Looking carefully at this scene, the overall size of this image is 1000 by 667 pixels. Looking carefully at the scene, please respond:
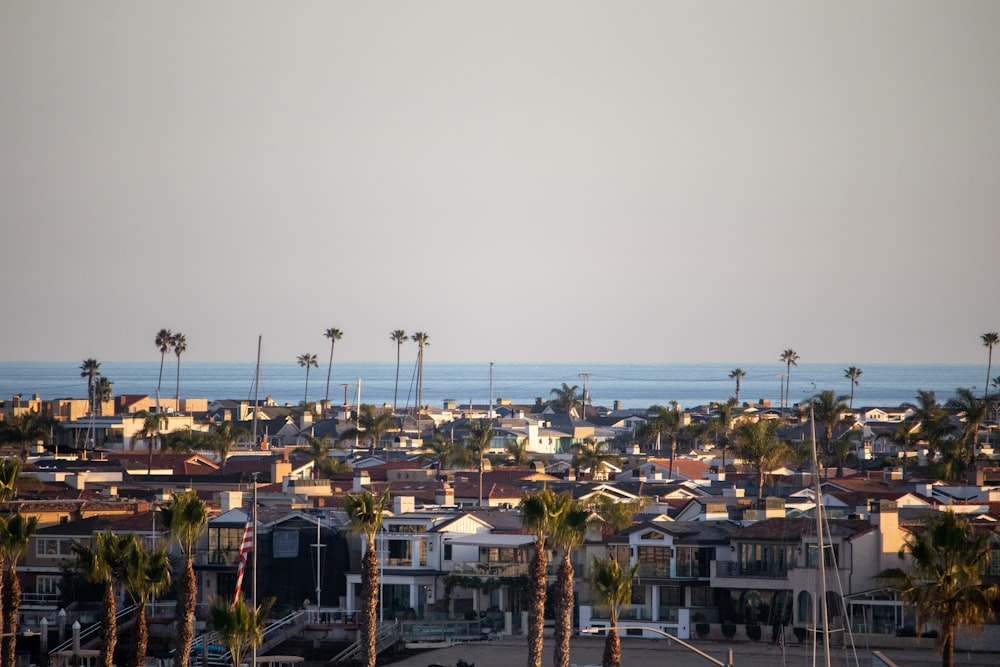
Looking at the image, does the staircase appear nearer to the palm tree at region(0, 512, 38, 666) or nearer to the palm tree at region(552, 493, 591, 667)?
the palm tree at region(552, 493, 591, 667)

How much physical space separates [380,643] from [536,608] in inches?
515

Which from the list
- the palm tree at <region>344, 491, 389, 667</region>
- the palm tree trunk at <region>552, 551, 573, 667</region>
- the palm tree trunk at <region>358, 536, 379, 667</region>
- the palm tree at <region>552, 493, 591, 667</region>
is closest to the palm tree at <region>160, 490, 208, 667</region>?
the palm tree at <region>344, 491, 389, 667</region>

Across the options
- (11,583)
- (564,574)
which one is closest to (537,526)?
(564,574)

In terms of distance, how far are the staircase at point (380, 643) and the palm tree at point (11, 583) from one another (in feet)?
39.0

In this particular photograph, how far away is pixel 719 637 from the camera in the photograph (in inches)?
2499

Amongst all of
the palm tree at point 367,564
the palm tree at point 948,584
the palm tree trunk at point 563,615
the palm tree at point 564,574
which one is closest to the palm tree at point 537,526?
the palm tree at point 564,574

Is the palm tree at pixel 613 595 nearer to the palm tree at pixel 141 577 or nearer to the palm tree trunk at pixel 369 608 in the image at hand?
the palm tree trunk at pixel 369 608

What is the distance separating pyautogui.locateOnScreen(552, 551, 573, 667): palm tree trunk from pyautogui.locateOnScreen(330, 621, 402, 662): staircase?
11190mm

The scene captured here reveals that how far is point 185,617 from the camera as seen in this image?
176 ft

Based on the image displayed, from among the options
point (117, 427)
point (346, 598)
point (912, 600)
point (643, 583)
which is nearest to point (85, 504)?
point (346, 598)

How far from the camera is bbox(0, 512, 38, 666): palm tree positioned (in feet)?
183

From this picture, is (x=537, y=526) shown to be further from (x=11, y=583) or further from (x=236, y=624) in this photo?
(x=11, y=583)

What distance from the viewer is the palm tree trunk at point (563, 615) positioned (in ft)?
171

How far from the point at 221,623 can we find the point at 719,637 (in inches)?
854
